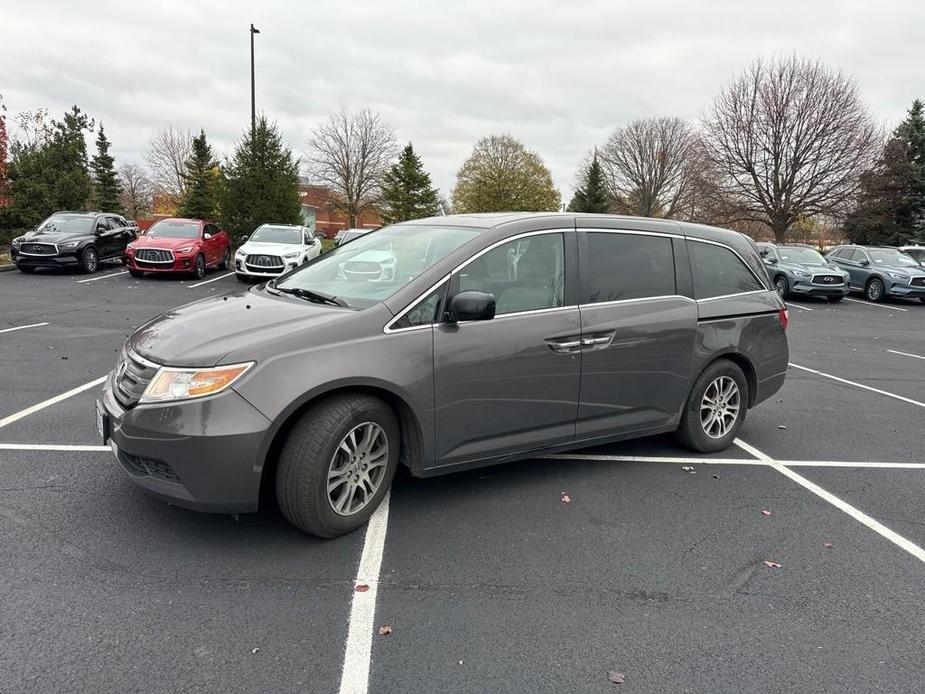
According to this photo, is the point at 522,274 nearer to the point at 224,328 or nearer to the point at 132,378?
the point at 224,328

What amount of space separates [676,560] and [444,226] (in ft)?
8.21

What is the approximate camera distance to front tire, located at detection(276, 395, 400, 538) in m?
3.29

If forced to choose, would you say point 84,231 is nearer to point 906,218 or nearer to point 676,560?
point 676,560

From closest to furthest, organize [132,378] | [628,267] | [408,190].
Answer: [132,378]
[628,267]
[408,190]

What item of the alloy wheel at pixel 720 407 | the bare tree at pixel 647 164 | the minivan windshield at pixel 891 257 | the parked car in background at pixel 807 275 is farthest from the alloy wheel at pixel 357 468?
the bare tree at pixel 647 164

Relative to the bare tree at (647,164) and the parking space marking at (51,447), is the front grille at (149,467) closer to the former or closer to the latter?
the parking space marking at (51,447)

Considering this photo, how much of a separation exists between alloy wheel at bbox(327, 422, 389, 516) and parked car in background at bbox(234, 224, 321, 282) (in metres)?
14.1

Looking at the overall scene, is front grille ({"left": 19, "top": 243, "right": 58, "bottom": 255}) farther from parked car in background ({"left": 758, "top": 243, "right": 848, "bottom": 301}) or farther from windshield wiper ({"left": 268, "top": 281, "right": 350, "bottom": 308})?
parked car in background ({"left": 758, "top": 243, "right": 848, "bottom": 301})

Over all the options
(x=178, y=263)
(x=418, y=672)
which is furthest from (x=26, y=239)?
(x=418, y=672)

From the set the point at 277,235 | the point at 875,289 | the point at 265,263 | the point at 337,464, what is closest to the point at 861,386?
the point at 337,464

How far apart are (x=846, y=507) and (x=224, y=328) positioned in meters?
4.00

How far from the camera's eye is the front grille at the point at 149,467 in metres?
3.18

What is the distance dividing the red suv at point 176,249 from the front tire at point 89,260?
0.85 m

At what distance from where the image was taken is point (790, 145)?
3638cm
